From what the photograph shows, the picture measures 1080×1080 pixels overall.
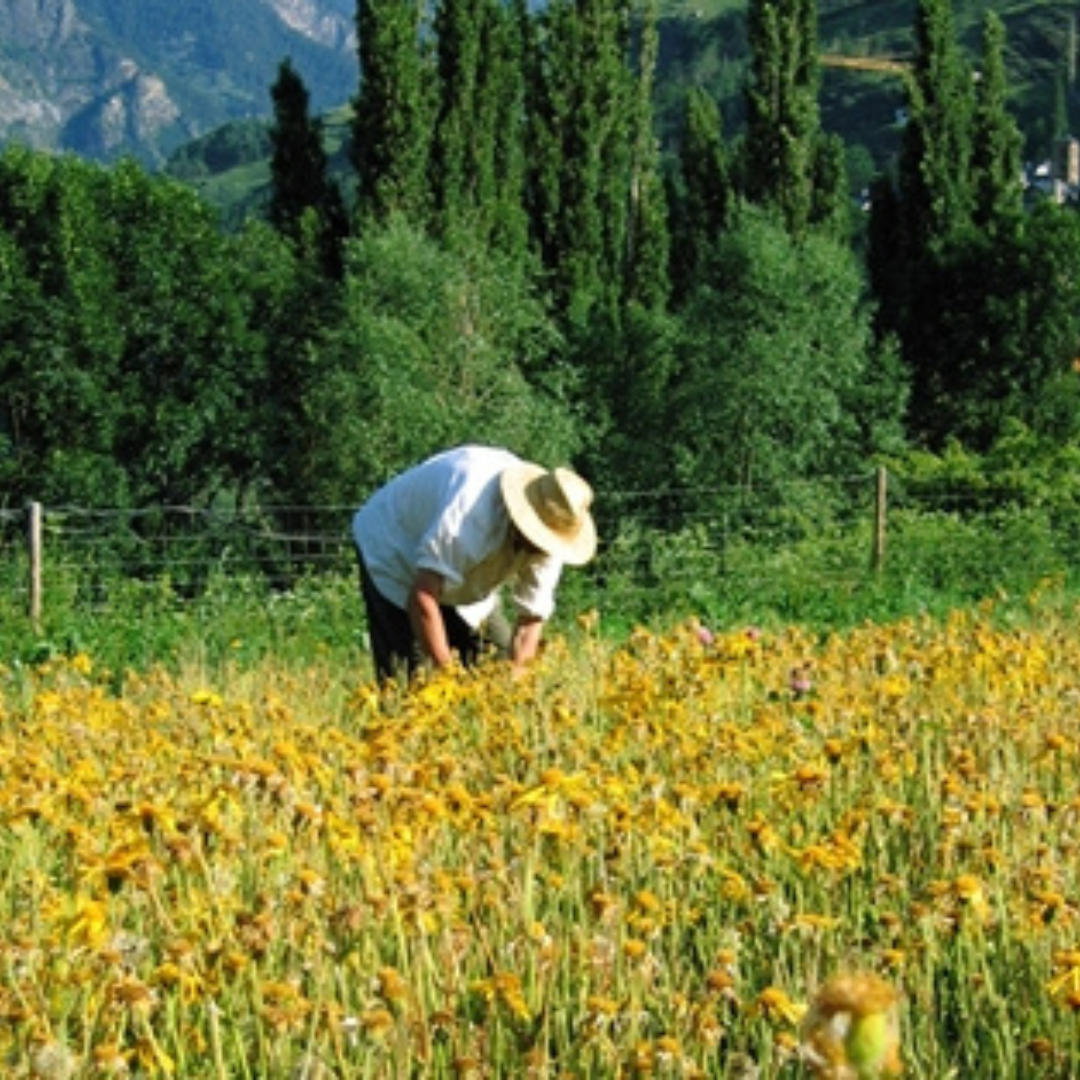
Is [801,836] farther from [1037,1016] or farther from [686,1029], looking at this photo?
[686,1029]

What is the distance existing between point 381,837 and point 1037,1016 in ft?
3.35

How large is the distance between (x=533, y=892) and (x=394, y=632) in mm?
3661

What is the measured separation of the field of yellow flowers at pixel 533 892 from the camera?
2.68 meters

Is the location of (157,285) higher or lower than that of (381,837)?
higher

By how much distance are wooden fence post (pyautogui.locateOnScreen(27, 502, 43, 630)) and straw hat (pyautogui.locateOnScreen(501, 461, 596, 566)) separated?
6.00 m

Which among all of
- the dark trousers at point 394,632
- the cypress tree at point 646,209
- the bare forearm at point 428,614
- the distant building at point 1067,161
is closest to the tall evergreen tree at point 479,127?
the cypress tree at point 646,209

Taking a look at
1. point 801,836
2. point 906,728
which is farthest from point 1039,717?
point 801,836

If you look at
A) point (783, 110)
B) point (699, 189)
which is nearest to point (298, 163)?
point (783, 110)

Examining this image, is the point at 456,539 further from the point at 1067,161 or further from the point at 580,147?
the point at 1067,161

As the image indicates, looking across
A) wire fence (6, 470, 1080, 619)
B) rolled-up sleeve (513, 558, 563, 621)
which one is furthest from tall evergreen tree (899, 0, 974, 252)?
rolled-up sleeve (513, 558, 563, 621)

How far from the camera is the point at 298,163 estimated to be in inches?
1236

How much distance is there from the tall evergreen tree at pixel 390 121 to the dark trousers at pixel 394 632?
21.8 meters

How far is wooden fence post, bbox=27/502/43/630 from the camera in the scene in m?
11.8

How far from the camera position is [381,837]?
3.35m
